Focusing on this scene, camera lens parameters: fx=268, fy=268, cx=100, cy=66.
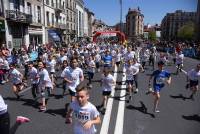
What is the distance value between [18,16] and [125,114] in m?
23.9

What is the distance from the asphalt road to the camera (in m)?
7.20

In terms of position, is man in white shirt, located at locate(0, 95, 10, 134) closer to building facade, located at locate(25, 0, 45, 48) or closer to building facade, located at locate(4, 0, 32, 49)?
building facade, located at locate(4, 0, 32, 49)

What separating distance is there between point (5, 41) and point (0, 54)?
12.6m

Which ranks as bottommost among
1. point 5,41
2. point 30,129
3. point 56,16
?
point 30,129

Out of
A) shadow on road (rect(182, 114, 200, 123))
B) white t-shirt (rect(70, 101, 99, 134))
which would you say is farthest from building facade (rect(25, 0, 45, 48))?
white t-shirt (rect(70, 101, 99, 134))

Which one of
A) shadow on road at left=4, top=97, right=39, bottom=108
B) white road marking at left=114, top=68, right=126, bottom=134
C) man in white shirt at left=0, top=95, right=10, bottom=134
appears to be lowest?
white road marking at left=114, top=68, right=126, bottom=134

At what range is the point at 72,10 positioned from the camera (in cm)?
6291

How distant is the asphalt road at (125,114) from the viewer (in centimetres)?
720

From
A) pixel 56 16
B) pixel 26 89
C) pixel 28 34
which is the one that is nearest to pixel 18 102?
pixel 26 89

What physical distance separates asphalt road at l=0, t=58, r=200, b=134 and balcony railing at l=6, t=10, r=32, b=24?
56.9ft

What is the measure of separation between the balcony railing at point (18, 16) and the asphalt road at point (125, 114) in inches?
682

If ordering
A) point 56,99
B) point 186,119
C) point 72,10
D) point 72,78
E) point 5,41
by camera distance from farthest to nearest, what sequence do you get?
1. point 72,10
2. point 5,41
3. point 56,99
4. point 72,78
5. point 186,119

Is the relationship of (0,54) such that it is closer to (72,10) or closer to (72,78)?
(72,78)

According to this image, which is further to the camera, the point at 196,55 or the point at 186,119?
the point at 196,55
